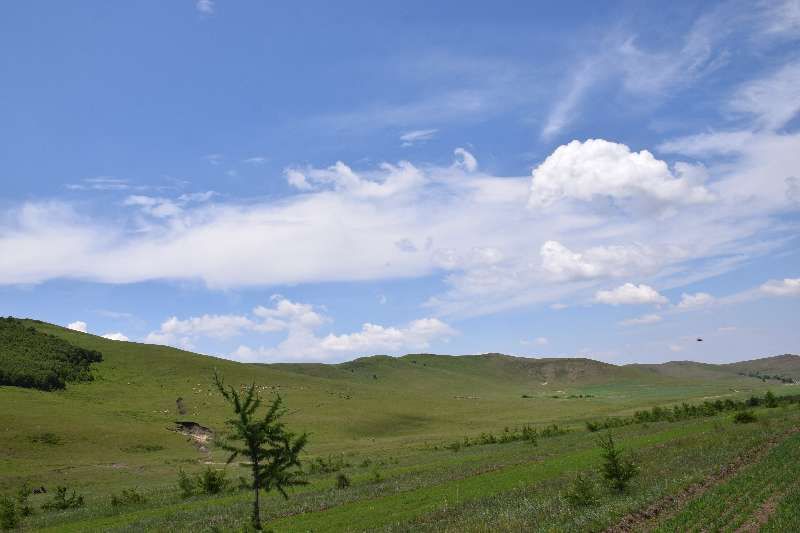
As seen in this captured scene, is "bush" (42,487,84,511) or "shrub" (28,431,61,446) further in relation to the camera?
"shrub" (28,431,61,446)

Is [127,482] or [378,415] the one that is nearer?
[127,482]

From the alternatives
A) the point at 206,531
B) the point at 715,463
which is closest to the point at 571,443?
the point at 715,463

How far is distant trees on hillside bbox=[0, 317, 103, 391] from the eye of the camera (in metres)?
112

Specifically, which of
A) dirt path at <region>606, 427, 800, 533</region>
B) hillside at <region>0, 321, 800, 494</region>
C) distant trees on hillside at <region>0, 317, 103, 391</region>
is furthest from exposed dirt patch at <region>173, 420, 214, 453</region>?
dirt path at <region>606, 427, 800, 533</region>

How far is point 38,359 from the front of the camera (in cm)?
12438

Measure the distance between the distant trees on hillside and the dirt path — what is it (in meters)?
114

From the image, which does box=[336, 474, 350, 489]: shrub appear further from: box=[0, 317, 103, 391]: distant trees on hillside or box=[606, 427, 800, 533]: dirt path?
box=[0, 317, 103, 391]: distant trees on hillside

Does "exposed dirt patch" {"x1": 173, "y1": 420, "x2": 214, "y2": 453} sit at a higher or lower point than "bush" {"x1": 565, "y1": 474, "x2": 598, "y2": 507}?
lower

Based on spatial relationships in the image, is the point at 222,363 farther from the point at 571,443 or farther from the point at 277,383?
the point at 571,443

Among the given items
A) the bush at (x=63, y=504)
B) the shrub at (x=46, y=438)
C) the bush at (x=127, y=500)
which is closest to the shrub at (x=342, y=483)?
the bush at (x=127, y=500)

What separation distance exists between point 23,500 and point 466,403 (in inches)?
5049

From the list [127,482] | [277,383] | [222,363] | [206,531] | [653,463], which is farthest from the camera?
[222,363]

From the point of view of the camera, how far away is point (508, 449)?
69.4m

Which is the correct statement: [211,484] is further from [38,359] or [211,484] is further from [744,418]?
[38,359]
